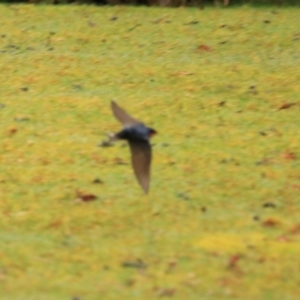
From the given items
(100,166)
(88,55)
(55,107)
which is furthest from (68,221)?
(88,55)

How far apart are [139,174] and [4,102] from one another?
8.97 ft

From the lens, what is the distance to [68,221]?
6.16m

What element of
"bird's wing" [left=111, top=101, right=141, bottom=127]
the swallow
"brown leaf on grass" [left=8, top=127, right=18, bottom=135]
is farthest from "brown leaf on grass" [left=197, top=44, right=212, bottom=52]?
the swallow

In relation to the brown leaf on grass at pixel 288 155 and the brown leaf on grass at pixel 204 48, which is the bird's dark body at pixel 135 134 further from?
the brown leaf on grass at pixel 204 48

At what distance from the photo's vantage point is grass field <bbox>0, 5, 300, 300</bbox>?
18.0 feet

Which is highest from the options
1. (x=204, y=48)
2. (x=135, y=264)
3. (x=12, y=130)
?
(x=204, y=48)

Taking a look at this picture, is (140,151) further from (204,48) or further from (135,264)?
(204,48)

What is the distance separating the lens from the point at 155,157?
7.35 meters

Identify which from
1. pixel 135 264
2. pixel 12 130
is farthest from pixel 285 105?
pixel 135 264

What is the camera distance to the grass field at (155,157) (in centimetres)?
547

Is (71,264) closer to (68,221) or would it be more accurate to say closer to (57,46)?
(68,221)

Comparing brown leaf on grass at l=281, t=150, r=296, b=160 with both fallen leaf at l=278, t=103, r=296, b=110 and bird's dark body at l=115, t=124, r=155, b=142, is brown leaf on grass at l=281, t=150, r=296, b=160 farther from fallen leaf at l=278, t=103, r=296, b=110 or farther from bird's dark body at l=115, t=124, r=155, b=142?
bird's dark body at l=115, t=124, r=155, b=142

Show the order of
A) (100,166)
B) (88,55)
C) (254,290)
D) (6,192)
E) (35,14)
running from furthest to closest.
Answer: (35,14)
(88,55)
(100,166)
(6,192)
(254,290)

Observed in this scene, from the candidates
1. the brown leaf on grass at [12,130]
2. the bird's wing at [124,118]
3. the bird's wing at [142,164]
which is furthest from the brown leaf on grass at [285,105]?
the bird's wing at [142,164]
